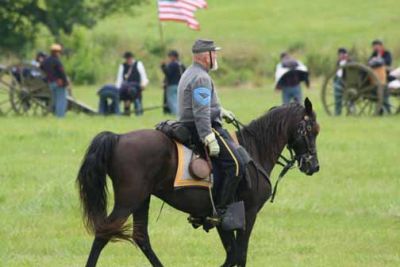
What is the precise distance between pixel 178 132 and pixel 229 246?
1.17 metres

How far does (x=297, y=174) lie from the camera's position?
1662cm

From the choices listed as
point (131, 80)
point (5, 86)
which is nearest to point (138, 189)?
point (131, 80)

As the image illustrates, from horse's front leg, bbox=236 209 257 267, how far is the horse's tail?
3.30 feet

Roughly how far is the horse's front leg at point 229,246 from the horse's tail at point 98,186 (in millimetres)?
947

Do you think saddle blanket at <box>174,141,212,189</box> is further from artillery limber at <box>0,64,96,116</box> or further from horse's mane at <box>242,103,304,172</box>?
artillery limber at <box>0,64,96,116</box>

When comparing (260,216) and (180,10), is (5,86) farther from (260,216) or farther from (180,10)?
(260,216)

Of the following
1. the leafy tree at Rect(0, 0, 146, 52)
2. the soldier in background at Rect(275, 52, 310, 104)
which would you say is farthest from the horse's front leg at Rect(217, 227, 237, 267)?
the leafy tree at Rect(0, 0, 146, 52)

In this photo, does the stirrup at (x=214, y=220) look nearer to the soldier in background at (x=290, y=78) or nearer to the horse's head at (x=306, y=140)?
the horse's head at (x=306, y=140)

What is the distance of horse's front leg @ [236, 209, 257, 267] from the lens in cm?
969

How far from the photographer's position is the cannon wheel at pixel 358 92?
2603cm

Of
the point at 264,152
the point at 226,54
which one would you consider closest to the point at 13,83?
the point at 264,152

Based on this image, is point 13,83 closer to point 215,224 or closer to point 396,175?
point 396,175

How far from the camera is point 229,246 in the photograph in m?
9.84

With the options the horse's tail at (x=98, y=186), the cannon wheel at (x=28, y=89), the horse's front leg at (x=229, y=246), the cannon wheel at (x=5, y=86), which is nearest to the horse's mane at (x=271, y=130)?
the horse's front leg at (x=229, y=246)
